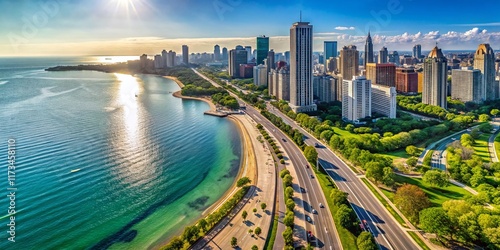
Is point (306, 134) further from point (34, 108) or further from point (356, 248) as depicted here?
point (34, 108)

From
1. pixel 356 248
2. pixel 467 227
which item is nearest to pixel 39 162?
pixel 356 248

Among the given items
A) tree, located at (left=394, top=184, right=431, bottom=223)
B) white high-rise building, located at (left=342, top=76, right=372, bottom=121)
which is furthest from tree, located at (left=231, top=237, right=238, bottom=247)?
white high-rise building, located at (left=342, top=76, right=372, bottom=121)

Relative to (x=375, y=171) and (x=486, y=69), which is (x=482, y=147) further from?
(x=486, y=69)

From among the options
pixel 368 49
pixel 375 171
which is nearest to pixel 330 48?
pixel 368 49

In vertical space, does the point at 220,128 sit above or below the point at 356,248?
above

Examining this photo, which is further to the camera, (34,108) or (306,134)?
(34,108)

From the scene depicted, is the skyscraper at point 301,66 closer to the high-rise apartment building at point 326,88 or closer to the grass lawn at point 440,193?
the high-rise apartment building at point 326,88
